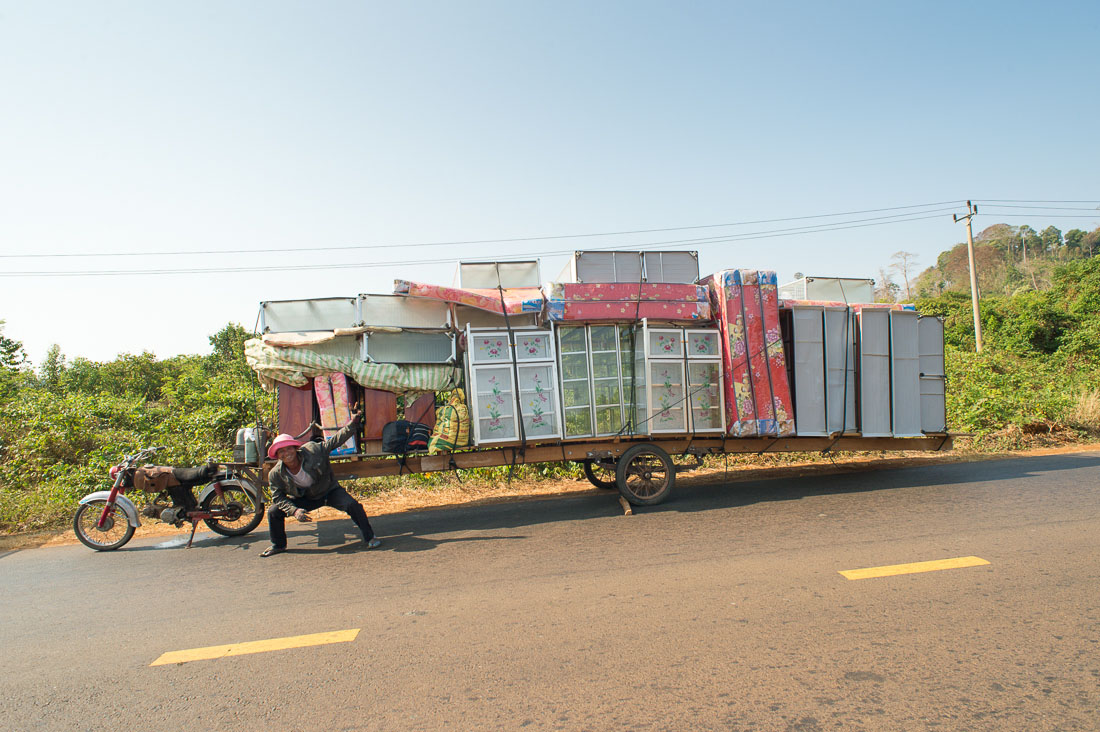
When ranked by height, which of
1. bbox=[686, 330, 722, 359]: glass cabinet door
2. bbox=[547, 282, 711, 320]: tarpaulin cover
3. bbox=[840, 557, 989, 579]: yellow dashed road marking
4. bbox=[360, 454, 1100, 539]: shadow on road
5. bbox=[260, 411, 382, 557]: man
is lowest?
bbox=[360, 454, 1100, 539]: shadow on road

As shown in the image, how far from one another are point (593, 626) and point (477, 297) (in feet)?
14.7

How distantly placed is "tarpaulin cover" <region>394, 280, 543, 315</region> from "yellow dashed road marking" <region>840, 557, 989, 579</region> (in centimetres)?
438

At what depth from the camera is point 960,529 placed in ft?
18.9

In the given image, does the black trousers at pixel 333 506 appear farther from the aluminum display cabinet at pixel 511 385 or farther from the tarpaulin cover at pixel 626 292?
the tarpaulin cover at pixel 626 292

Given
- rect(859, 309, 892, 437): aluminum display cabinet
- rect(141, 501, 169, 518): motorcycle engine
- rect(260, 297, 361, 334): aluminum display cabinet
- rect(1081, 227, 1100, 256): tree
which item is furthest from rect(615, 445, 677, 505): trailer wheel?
rect(1081, 227, 1100, 256): tree

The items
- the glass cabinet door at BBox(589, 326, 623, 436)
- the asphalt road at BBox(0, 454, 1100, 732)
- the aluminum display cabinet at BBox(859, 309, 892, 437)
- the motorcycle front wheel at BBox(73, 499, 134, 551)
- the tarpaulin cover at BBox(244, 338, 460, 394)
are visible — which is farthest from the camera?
the aluminum display cabinet at BBox(859, 309, 892, 437)

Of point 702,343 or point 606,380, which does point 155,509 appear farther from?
point 702,343

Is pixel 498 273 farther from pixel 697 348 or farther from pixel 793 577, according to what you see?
pixel 793 577

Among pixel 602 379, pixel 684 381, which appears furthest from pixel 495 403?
pixel 684 381

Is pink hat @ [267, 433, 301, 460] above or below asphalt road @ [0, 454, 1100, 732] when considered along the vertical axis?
above

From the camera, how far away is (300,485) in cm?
623

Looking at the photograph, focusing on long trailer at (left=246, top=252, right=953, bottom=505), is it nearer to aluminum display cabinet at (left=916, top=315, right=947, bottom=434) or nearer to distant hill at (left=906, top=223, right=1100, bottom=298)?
aluminum display cabinet at (left=916, top=315, right=947, bottom=434)

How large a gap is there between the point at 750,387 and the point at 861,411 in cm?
165

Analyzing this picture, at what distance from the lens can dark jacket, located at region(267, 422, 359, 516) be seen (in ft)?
20.2
